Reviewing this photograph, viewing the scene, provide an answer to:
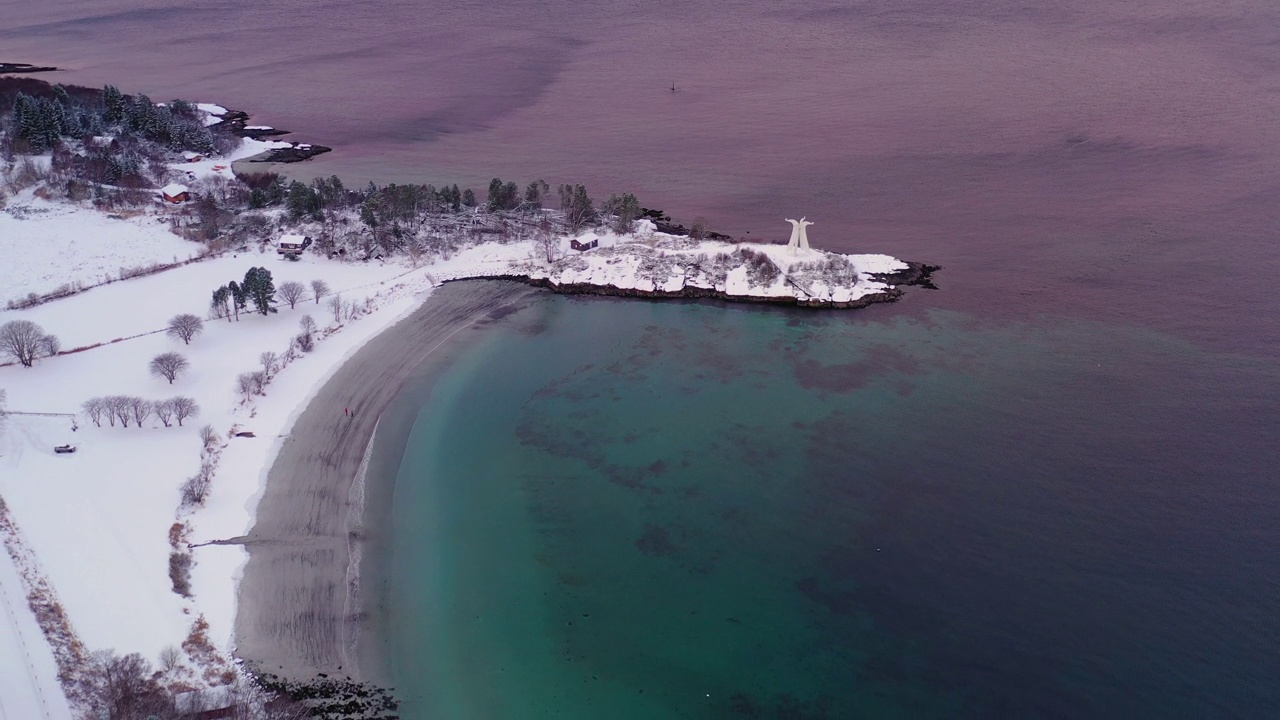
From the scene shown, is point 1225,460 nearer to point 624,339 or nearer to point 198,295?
point 624,339

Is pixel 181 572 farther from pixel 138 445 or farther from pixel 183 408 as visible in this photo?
pixel 183 408

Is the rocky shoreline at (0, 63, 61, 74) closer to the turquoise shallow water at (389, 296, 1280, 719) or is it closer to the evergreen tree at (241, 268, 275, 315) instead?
the evergreen tree at (241, 268, 275, 315)

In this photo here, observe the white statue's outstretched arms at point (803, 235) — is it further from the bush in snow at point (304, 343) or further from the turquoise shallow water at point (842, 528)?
the bush in snow at point (304, 343)

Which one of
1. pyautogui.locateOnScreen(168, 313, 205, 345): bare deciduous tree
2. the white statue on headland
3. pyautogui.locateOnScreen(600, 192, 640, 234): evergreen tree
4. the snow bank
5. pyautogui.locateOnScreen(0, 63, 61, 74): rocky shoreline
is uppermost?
pyautogui.locateOnScreen(0, 63, 61, 74): rocky shoreline

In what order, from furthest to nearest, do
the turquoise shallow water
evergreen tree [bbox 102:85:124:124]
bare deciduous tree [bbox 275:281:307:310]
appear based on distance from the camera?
evergreen tree [bbox 102:85:124:124] → bare deciduous tree [bbox 275:281:307:310] → the turquoise shallow water

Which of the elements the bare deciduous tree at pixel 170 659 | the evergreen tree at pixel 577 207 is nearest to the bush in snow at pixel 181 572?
the bare deciduous tree at pixel 170 659

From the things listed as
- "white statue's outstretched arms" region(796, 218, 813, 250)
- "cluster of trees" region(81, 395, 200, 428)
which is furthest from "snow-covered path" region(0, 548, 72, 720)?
"white statue's outstretched arms" region(796, 218, 813, 250)

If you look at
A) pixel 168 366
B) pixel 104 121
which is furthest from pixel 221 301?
pixel 104 121
